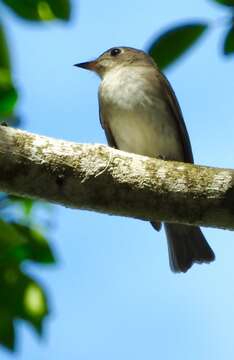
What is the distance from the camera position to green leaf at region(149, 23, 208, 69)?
8.08 ft

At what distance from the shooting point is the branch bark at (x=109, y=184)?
282 cm

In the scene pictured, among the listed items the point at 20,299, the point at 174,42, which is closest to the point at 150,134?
the point at 20,299

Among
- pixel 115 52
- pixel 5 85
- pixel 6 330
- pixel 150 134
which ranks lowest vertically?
pixel 6 330

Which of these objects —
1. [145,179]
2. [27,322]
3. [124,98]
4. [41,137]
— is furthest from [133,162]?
[124,98]

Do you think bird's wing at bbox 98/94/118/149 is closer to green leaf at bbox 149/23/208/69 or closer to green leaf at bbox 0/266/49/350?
green leaf at bbox 0/266/49/350

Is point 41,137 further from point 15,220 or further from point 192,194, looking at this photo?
point 192,194

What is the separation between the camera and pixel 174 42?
2.49 m

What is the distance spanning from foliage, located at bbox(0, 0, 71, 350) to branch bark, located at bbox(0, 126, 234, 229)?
0.15 m

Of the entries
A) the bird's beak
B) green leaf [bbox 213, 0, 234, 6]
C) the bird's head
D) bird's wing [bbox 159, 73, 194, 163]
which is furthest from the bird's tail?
green leaf [bbox 213, 0, 234, 6]

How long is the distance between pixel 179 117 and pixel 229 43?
281cm

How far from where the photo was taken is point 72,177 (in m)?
2.90

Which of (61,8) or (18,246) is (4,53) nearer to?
(61,8)

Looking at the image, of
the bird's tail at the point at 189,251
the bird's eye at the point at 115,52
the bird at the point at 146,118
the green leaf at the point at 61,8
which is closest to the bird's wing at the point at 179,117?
the bird at the point at 146,118

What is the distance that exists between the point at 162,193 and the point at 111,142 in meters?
2.45
